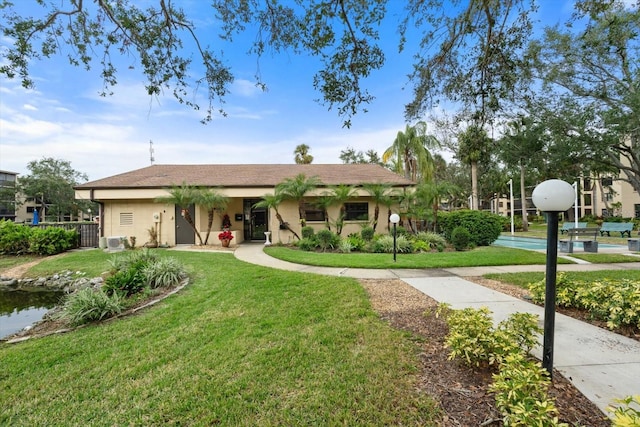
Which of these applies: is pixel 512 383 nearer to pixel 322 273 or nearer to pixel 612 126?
pixel 322 273

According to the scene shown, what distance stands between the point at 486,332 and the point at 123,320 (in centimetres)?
570

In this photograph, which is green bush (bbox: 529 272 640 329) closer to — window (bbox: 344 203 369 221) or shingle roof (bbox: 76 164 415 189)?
shingle roof (bbox: 76 164 415 189)

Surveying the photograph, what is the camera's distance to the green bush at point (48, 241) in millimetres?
12852

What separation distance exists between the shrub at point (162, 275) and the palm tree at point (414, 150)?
1874 centimetres

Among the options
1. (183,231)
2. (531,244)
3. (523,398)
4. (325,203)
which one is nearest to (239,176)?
(183,231)

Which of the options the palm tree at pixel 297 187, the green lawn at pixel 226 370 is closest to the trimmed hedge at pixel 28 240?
the palm tree at pixel 297 187

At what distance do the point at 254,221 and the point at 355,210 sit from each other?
19.8ft

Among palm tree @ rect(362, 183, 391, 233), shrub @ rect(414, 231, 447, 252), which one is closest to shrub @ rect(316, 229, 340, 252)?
palm tree @ rect(362, 183, 391, 233)

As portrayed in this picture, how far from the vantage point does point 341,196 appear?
13.5 m

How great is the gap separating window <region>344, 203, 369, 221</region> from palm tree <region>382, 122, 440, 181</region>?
849 centimetres

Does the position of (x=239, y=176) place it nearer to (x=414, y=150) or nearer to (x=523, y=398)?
(x=414, y=150)

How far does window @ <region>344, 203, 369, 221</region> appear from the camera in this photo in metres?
15.6

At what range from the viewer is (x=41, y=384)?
10.4ft

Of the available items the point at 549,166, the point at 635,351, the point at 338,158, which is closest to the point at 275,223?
the point at 635,351
